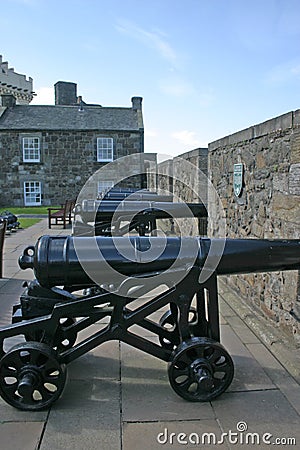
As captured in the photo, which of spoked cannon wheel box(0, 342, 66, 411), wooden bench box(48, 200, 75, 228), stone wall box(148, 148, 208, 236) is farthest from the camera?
wooden bench box(48, 200, 75, 228)

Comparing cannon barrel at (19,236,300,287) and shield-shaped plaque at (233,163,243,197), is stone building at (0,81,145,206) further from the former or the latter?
cannon barrel at (19,236,300,287)

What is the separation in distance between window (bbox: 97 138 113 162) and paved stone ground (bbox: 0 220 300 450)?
19300mm

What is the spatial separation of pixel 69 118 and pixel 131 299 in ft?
70.9

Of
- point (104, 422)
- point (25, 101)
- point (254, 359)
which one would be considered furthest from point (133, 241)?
point (25, 101)

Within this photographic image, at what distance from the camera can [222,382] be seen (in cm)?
272

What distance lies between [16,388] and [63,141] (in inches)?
807

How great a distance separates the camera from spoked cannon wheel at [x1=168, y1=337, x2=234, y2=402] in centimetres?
267

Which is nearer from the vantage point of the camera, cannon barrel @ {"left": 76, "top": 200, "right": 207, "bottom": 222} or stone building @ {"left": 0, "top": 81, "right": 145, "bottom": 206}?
cannon barrel @ {"left": 76, "top": 200, "right": 207, "bottom": 222}

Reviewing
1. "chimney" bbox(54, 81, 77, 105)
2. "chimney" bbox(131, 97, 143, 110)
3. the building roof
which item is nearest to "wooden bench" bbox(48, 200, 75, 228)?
the building roof

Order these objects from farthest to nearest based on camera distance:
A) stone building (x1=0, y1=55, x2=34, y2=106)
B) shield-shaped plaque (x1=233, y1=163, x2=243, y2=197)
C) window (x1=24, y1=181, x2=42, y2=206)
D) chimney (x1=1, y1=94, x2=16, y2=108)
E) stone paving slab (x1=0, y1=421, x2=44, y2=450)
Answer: stone building (x1=0, y1=55, x2=34, y2=106) → chimney (x1=1, y1=94, x2=16, y2=108) → window (x1=24, y1=181, x2=42, y2=206) → shield-shaped plaque (x1=233, y1=163, x2=243, y2=197) → stone paving slab (x1=0, y1=421, x2=44, y2=450)

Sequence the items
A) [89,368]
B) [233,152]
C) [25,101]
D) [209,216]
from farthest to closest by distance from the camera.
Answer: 1. [25,101]
2. [209,216]
3. [233,152]
4. [89,368]

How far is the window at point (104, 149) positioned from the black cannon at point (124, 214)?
1488 centimetres

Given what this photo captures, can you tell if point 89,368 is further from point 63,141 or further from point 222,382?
point 63,141

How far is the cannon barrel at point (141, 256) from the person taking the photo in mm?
2760
